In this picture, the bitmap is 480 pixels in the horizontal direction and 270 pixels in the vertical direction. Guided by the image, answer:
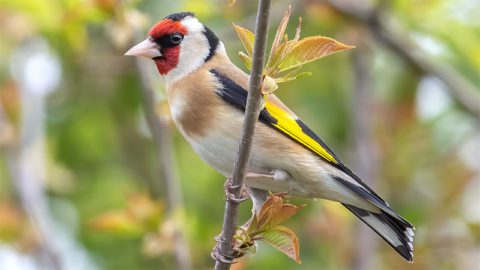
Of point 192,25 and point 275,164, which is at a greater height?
point 192,25

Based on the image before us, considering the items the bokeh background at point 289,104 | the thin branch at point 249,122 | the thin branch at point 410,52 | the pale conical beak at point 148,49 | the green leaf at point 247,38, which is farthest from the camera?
the thin branch at point 410,52

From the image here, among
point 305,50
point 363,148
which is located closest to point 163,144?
point 363,148

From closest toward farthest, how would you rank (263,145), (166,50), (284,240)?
(284,240) → (263,145) → (166,50)

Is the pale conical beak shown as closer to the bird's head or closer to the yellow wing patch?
the bird's head

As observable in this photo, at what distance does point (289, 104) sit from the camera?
7.01m

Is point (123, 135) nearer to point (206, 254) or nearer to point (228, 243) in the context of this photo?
point (206, 254)

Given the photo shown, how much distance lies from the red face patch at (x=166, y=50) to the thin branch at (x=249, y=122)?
3.72 ft

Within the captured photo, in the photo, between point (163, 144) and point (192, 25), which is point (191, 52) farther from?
point (163, 144)

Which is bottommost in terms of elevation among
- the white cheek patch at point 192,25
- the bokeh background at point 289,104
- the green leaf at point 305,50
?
the bokeh background at point 289,104

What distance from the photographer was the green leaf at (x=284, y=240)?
345 centimetres

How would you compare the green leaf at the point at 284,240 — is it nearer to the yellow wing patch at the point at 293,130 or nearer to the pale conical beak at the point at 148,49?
the yellow wing patch at the point at 293,130

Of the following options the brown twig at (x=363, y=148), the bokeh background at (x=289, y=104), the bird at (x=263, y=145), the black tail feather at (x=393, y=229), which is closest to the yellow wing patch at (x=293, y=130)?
the bird at (x=263, y=145)

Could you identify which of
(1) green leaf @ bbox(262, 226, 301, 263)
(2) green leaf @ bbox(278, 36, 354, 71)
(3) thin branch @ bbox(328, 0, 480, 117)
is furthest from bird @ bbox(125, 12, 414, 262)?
(3) thin branch @ bbox(328, 0, 480, 117)

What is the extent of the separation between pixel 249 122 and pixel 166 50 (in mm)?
1368
